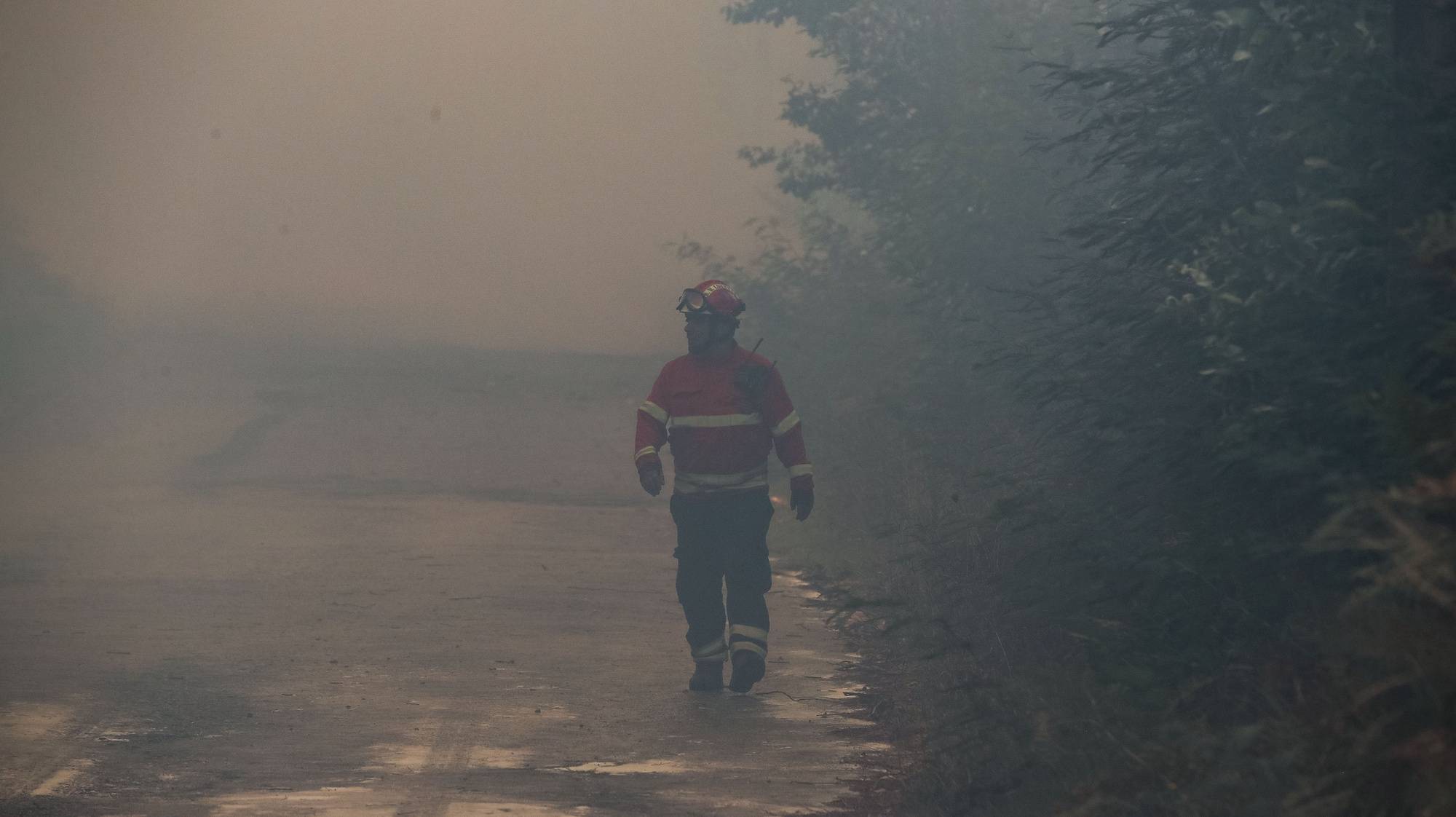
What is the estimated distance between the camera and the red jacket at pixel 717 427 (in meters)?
10.3

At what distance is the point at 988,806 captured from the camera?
6.59 meters

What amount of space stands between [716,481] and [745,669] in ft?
3.45

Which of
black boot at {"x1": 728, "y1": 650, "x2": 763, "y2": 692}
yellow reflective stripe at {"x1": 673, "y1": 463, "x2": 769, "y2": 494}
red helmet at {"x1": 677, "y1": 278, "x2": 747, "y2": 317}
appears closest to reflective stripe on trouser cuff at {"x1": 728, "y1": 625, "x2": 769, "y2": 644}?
black boot at {"x1": 728, "y1": 650, "x2": 763, "y2": 692}

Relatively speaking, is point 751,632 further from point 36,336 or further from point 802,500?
point 36,336

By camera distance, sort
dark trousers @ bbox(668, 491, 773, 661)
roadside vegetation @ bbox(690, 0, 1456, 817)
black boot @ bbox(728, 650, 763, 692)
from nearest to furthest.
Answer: roadside vegetation @ bbox(690, 0, 1456, 817) < black boot @ bbox(728, 650, 763, 692) < dark trousers @ bbox(668, 491, 773, 661)

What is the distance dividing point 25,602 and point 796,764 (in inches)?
287

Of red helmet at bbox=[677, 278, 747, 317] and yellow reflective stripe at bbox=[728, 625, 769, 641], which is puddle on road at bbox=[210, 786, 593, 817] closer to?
yellow reflective stripe at bbox=[728, 625, 769, 641]

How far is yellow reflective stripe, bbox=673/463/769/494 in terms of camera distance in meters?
10.3

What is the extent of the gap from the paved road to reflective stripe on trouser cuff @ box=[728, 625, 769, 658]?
26 cm

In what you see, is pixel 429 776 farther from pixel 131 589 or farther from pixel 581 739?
pixel 131 589

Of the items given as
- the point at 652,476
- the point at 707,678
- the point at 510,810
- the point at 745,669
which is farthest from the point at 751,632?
the point at 510,810

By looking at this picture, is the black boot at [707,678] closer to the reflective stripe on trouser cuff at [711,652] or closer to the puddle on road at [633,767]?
the reflective stripe on trouser cuff at [711,652]

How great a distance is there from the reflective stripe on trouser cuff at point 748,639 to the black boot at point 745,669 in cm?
2

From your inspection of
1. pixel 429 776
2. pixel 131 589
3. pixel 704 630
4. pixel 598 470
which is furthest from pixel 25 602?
pixel 598 470
